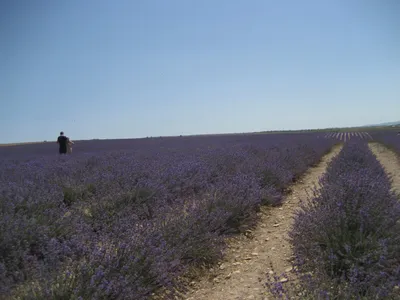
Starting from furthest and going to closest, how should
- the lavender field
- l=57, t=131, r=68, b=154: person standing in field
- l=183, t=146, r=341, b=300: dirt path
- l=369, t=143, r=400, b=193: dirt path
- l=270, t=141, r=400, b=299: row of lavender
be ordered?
l=57, t=131, r=68, b=154: person standing in field < l=369, t=143, r=400, b=193: dirt path < l=183, t=146, r=341, b=300: dirt path < l=270, t=141, r=400, b=299: row of lavender < the lavender field

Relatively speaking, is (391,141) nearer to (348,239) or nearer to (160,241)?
(348,239)

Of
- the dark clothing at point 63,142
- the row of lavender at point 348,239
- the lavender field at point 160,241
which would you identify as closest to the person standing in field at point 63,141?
the dark clothing at point 63,142

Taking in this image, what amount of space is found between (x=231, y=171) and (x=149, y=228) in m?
3.87

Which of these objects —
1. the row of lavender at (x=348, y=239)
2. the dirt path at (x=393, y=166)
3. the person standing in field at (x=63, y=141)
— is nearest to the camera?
the row of lavender at (x=348, y=239)

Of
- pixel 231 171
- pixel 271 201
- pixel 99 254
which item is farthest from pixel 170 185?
pixel 99 254

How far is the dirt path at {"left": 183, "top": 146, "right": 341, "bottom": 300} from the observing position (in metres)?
2.30

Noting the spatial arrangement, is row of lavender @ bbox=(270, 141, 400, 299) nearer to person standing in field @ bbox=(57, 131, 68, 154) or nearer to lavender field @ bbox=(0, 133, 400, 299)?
lavender field @ bbox=(0, 133, 400, 299)

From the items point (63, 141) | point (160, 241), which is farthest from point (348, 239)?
point (63, 141)

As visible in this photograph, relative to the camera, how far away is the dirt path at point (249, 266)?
2.30m

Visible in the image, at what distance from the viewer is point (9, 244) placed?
7.27 ft

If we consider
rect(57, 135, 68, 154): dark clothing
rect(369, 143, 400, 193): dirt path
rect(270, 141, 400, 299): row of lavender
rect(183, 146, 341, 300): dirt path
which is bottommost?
rect(183, 146, 341, 300): dirt path

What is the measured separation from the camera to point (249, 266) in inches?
108

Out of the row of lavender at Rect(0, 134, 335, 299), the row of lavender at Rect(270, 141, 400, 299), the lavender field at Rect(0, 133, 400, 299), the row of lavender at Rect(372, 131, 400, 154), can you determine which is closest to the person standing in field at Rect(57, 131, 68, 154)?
the row of lavender at Rect(0, 134, 335, 299)

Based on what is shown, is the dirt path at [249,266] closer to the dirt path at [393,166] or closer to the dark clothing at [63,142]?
the dirt path at [393,166]
